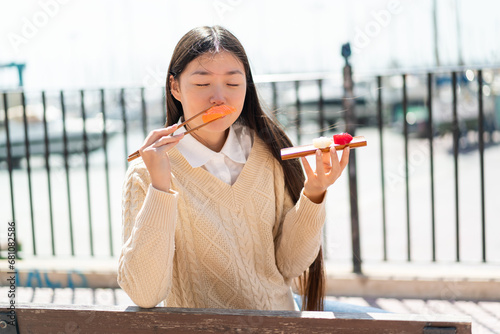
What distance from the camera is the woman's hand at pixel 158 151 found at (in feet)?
4.75

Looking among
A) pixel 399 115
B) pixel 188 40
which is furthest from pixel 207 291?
pixel 399 115

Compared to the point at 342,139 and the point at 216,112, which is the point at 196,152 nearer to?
the point at 216,112

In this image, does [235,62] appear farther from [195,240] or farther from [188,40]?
[195,240]

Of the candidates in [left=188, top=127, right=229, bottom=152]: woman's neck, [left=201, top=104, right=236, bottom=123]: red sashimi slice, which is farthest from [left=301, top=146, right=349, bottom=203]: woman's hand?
[left=188, top=127, right=229, bottom=152]: woman's neck

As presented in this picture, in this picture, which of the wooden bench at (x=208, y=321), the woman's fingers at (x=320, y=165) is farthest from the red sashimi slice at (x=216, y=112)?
the wooden bench at (x=208, y=321)

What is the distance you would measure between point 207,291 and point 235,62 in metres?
0.73

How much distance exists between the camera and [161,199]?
149cm

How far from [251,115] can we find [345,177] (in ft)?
25.6

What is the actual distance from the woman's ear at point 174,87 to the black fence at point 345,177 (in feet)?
1.20

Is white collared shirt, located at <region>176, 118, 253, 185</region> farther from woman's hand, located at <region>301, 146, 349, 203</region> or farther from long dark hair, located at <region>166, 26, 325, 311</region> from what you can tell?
woman's hand, located at <region>301, 146, 349, 203</region>

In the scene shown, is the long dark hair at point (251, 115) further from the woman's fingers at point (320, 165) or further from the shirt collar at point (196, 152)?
the woman's fingers at point (320, 165)

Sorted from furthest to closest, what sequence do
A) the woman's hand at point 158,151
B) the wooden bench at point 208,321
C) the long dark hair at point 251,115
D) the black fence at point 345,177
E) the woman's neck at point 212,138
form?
1. the black fence at point 345,177
2. the woman's neck at point 212,138
3. the long dark hair at point 251,115
4. the woman's hand at point 158,151
5. the wooden bench at point 208,321

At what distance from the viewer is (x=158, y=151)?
1.45 metres

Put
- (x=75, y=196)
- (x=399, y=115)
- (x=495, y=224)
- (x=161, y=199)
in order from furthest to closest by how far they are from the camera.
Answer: (x=399, y=115), (x=75, y=196), (x=495, y=224), (x=161, y=199)
